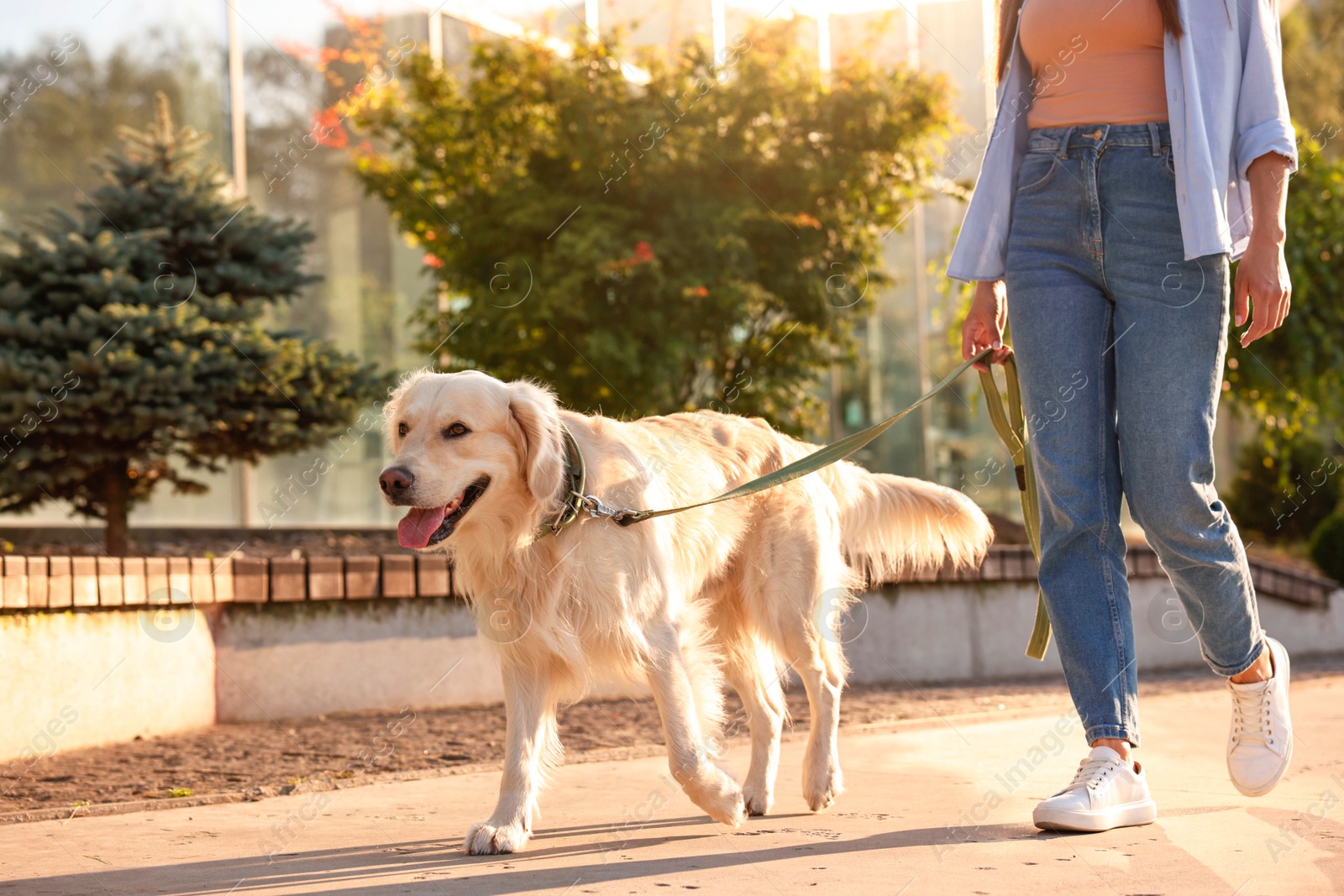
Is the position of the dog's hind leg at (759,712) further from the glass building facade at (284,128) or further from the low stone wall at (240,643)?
the glass building facade at (284,128)

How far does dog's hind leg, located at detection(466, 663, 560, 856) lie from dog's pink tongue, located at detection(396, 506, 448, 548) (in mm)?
430

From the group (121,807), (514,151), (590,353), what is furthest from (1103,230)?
(514,151)

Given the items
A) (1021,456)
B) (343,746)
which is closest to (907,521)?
(1021,456)

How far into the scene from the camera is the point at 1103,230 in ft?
9.80

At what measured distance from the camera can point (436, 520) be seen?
3184mm

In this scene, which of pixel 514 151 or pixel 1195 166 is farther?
pixel 514 151

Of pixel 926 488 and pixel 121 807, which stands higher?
pixel 926 488

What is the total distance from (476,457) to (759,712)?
127 centimetres

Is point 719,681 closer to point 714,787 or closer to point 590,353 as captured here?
point 714,787

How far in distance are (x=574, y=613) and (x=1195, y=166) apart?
5.88ft

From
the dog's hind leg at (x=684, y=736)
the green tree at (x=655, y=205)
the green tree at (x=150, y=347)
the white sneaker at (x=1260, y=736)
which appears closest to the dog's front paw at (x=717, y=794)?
the dog's hind leg at (x=684, y=736)

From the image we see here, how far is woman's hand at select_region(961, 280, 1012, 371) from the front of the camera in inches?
132

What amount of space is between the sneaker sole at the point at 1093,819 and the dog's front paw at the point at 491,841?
3.99 feet

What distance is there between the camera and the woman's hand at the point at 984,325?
3.36 m
